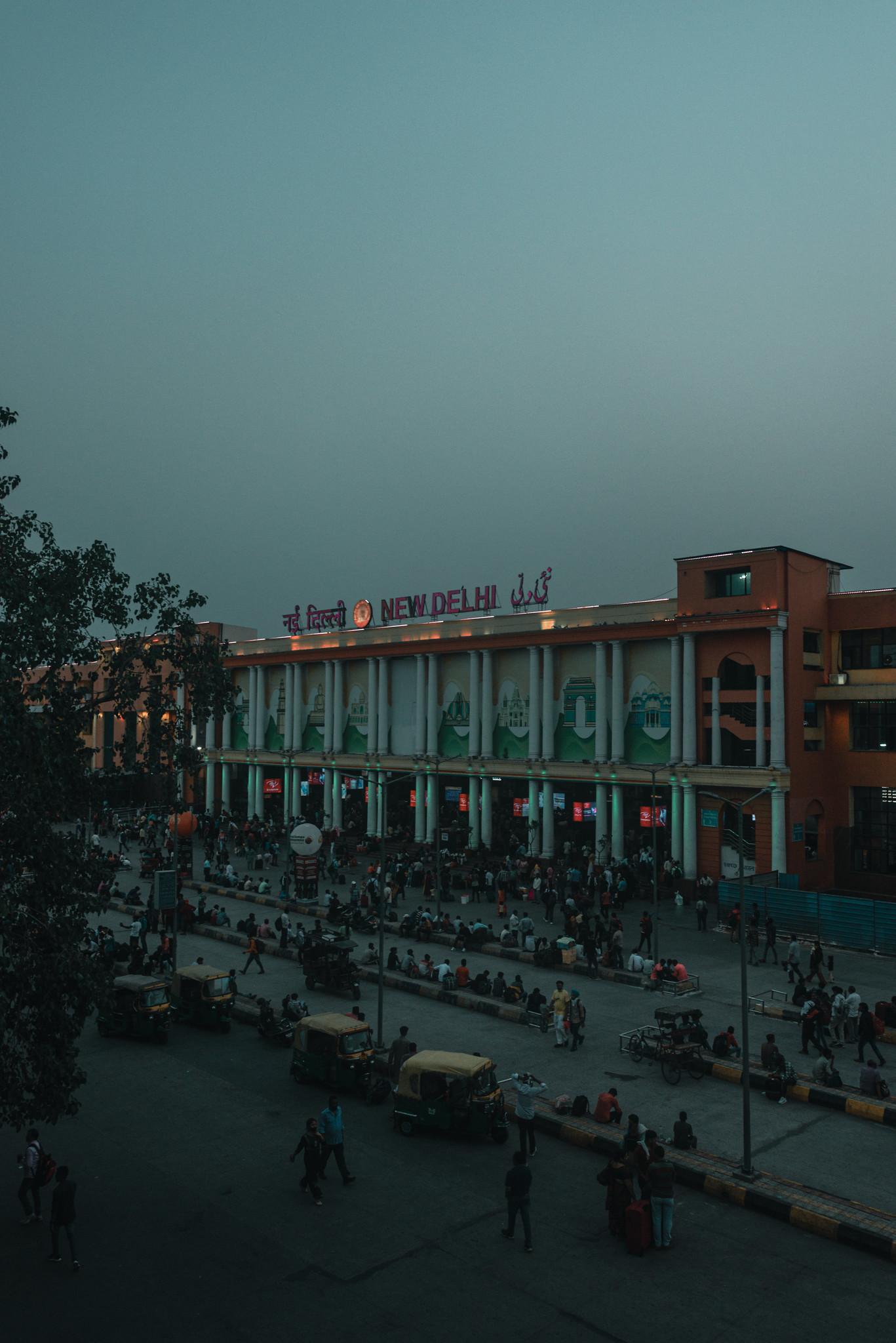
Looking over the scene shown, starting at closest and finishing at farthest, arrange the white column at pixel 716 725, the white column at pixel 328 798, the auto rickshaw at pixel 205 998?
the auto rickshaw at pixel 205 998 → the white column at pixel 716 725 → the white column at pixel 328 798

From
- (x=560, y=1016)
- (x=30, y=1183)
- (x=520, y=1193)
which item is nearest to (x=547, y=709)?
(x=560, y=1016)

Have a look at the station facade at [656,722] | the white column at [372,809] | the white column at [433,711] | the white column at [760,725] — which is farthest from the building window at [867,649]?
the white column at [372,809]

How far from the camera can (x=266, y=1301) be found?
1554 centimetres

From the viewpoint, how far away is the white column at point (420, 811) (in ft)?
225

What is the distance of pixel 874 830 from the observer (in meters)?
53.3

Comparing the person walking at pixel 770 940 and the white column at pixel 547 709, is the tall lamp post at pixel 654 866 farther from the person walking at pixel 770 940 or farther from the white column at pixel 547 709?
the white column at pixel 547 709

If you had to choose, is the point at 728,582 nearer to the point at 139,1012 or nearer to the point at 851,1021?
the point at 851,1021

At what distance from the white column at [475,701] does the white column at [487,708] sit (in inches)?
23.3

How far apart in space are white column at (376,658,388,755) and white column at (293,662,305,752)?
9.88m

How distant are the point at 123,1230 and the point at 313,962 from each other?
17.9 metres

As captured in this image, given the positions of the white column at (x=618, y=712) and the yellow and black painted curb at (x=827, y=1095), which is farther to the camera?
the white column at (x=618, y=712)

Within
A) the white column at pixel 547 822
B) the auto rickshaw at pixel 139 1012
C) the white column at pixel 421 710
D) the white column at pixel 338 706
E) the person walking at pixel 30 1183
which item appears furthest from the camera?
the white column at pixel 338 706

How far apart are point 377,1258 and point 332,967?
61.0 feet

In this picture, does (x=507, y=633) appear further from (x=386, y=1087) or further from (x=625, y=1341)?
(x=625, y=1341)
